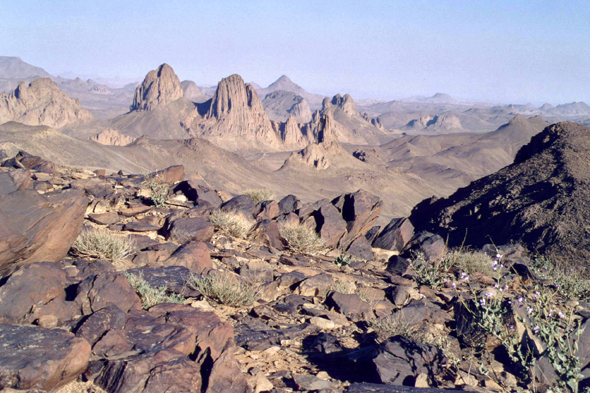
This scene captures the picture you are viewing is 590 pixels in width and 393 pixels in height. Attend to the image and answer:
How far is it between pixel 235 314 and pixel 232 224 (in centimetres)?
353

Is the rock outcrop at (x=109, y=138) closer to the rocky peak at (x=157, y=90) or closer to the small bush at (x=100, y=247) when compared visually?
the rocky peak at (x=157, y=90)

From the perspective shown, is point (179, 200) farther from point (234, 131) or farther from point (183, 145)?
point (234, 131)

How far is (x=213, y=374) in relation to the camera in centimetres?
333

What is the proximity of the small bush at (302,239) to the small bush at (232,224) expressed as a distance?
0.79 m

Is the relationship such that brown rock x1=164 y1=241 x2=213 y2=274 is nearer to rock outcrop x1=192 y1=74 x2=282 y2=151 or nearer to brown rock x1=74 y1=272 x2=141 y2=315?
brown rock x1=74 y1=272 x2=141 y2=315

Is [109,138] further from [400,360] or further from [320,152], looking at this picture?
[400,360]

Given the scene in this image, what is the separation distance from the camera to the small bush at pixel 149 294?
178 inches

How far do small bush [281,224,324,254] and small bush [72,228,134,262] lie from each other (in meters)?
3.51

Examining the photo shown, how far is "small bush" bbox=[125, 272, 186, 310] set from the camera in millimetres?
4520

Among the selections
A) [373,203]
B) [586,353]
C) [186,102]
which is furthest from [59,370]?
[186,102]

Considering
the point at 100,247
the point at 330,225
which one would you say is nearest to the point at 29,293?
the point at 100,247

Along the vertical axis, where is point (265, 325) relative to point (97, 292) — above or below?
below

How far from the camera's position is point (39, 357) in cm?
305

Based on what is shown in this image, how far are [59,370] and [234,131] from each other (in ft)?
407
